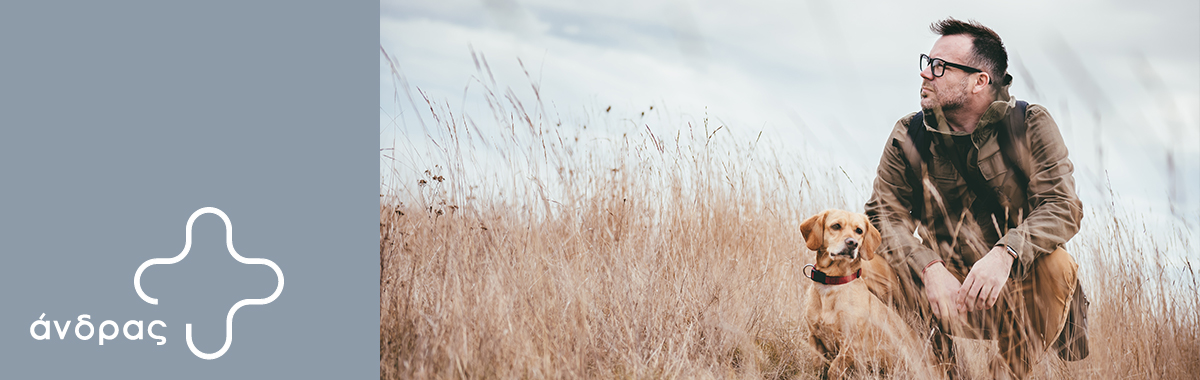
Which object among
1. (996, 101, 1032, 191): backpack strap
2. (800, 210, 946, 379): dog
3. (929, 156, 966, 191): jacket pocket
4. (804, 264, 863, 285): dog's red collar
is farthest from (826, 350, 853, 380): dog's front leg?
(996, 101, 1032, 191): backpack strap

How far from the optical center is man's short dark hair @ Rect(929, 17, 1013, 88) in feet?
7.13

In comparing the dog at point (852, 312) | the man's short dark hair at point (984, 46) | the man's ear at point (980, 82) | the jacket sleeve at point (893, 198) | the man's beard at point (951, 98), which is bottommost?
the dog at point (852, 312)

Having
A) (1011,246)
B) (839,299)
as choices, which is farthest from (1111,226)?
(839,299)

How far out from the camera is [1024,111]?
217 centimetres

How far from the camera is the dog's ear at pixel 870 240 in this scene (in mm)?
2098

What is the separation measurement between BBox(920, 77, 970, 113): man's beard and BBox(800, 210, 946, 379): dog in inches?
19.6

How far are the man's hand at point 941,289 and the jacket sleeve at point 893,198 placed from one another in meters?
0.12

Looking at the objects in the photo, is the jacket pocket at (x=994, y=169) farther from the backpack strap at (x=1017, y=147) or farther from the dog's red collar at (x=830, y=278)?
the dog's red collar at (x=830, y=278)

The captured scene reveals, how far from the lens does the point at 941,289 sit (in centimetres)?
205

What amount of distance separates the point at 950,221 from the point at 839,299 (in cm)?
51

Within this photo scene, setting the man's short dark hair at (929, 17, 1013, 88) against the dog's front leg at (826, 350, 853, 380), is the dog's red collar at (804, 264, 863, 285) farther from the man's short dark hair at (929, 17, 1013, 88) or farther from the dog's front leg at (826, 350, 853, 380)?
the man's short dark hair at (929, 17, 1013, 88)

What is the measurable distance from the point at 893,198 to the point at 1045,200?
0.45 meters
